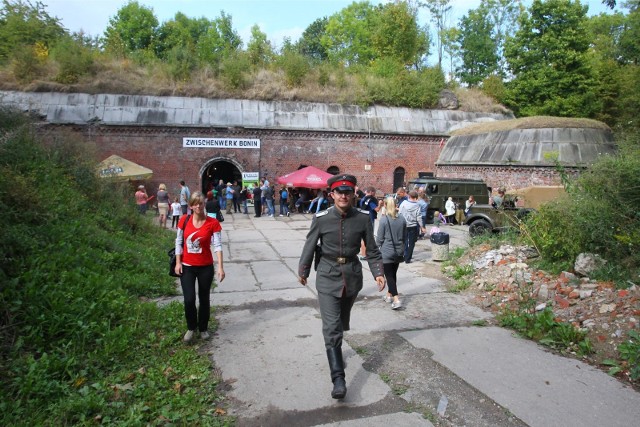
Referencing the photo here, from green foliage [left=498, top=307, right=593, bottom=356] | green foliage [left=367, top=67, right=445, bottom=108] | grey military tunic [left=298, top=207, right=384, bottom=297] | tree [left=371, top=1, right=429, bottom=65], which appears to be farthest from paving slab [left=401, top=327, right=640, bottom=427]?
tree [left=371, top=1, right=429, bottom=65]

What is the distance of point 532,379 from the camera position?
4258 millimetres

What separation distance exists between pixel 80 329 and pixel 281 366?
7.75ft

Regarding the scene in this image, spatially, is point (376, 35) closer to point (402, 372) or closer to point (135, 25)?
point (135, 25)

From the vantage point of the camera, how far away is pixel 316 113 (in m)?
25.6

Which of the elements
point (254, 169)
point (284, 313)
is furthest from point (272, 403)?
point (254, 169)

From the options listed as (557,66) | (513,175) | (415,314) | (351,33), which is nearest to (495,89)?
(557,66)

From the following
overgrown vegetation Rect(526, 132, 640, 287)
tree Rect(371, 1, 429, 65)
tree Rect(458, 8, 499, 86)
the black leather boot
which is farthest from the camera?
tree Rect(458, 8, 499, 86)

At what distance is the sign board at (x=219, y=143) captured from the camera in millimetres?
23328

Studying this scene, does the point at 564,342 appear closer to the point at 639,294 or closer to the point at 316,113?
the point at 639,294

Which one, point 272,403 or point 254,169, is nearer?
point 272,403

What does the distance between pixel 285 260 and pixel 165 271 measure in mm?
3127

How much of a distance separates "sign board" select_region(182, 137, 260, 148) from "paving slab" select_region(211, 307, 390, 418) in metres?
18.9

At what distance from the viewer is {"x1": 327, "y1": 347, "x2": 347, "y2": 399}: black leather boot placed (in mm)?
3738

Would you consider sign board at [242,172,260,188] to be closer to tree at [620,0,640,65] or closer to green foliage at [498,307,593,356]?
green foliage at [498,307,593,356]
